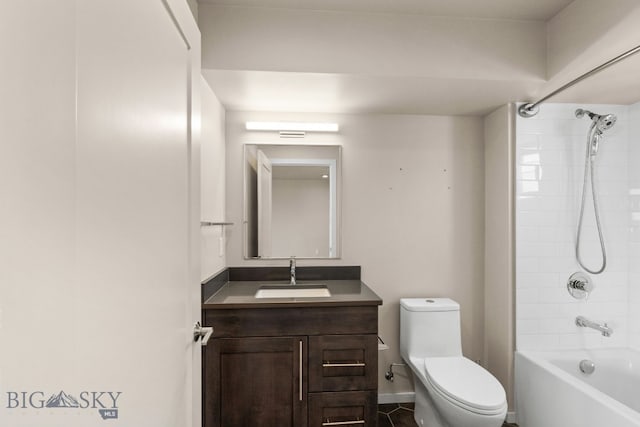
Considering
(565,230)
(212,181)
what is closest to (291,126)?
(212,181)

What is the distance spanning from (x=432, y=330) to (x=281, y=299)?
1031mm

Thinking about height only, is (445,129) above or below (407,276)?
above

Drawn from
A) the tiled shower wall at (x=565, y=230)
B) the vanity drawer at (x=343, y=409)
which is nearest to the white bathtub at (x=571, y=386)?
the tiled shower wall at (x=565, y=230)

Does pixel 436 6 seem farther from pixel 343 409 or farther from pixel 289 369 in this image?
pixel 343 409

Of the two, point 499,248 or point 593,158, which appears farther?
point 499,248

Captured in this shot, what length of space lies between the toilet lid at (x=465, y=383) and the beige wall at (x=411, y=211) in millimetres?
484

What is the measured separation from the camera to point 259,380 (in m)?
1.74

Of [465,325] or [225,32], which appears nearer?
[225,32]

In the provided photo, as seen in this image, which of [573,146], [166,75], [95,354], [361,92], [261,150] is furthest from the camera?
[261,150]

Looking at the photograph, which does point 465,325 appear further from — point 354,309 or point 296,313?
point 296,313

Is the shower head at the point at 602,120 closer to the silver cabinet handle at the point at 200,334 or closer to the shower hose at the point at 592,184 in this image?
the shower hose at the point at 592,184


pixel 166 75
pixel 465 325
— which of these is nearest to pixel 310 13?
pixel 166 75

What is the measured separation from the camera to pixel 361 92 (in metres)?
1.96

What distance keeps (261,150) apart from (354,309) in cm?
128
